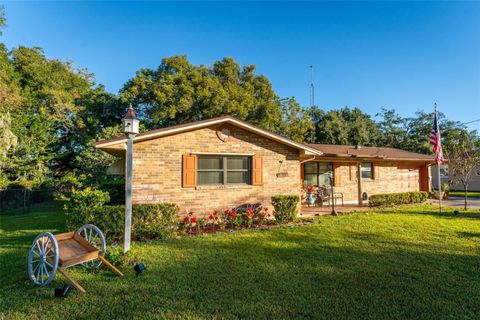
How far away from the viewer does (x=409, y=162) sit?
50.1ft

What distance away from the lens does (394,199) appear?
12.2m

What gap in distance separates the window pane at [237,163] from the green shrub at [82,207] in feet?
13.4

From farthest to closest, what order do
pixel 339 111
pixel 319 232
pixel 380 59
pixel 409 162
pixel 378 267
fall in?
pixel 339 111
pixel 409 162
pixel 380 59
pixel 319 232
pixel 378 267

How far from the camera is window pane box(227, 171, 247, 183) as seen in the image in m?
8.90

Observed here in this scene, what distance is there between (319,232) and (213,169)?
4.03 m

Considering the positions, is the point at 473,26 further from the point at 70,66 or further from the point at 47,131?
the point at 70,66

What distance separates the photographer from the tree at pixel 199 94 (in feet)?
66.3

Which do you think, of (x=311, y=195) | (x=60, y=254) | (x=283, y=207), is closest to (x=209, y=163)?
(x=283, y=207)

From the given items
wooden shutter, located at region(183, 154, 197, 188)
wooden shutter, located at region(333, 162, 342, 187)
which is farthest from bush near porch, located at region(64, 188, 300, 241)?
wooden shutter, located at region(333, 162, 342, 187)

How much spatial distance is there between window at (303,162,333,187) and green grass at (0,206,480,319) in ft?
18.9

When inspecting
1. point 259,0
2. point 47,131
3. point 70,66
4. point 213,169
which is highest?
point 70,66

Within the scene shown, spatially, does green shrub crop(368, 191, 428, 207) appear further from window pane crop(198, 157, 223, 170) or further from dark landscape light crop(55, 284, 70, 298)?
dark landscape light crop(55, 284, 70, 298)

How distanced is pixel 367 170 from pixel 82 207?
13.6 m

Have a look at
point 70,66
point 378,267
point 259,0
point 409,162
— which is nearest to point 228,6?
point 259,0
